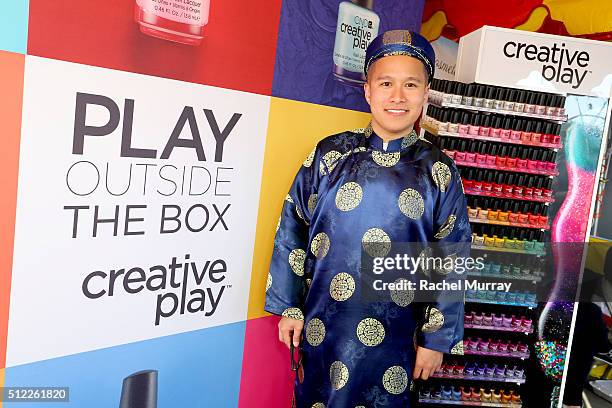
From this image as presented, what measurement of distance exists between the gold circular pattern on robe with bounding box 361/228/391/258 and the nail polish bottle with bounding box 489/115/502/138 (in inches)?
52.1

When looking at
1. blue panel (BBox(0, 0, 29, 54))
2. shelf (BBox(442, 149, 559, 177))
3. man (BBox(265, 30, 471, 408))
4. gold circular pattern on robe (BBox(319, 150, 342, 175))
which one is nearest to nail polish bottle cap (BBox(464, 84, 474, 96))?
shelf (BBox(442, 149, 559, 177))

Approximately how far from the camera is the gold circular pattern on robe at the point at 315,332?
6.88ft

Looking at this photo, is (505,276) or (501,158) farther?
(505,276)

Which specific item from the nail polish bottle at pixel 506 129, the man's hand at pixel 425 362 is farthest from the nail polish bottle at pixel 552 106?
the man's hand at pixel 425 362

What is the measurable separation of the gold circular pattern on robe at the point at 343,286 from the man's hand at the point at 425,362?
39cm

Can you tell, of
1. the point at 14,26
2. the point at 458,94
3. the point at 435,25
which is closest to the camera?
the point at 14,26

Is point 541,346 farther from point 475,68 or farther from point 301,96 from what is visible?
point 301,96

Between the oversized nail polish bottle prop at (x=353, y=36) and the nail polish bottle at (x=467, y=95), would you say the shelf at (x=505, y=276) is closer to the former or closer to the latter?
the nail polish bottle at (x=467, y=95)

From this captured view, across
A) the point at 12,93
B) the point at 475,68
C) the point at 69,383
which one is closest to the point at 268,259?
the point at 69,383

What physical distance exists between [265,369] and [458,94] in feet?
5.97

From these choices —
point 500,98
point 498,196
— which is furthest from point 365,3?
point 498,196

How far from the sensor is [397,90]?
1981mm

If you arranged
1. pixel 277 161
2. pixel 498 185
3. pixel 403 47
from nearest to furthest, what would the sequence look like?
1. pixel 403 47
2. pixel 277 161
3. pixel 498 185

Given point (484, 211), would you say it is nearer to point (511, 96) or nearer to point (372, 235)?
point (511, 96)
